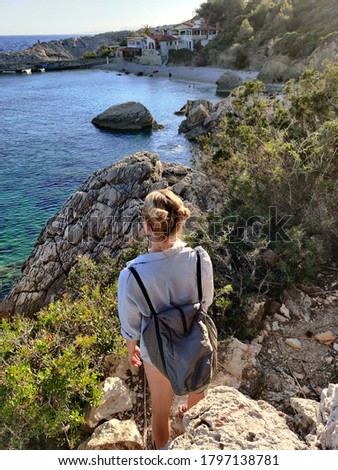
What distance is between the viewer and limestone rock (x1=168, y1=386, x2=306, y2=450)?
8.10 ft

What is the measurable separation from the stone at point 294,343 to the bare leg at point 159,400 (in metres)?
2.29

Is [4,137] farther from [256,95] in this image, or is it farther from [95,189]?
[256,95]

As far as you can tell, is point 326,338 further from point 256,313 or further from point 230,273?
point 230,273

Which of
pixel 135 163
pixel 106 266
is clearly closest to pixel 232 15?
pixel 135 163

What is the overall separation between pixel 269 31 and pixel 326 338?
70.7 metres

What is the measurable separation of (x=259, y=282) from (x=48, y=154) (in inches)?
1026

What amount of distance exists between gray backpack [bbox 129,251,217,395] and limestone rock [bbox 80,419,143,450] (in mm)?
992

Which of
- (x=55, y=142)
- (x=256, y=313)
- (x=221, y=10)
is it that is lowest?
(x=55, y=142)

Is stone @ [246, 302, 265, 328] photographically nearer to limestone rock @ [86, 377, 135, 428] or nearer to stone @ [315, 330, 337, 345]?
stone @ [315, 330, 337, 345]

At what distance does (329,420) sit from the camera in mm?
2711

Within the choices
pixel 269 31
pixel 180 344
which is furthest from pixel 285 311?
pixel 269 31

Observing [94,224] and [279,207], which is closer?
[279,207]

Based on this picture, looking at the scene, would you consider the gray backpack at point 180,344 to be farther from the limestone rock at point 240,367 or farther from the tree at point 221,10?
the tree at point 221,10

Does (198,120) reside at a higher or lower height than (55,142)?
higher
